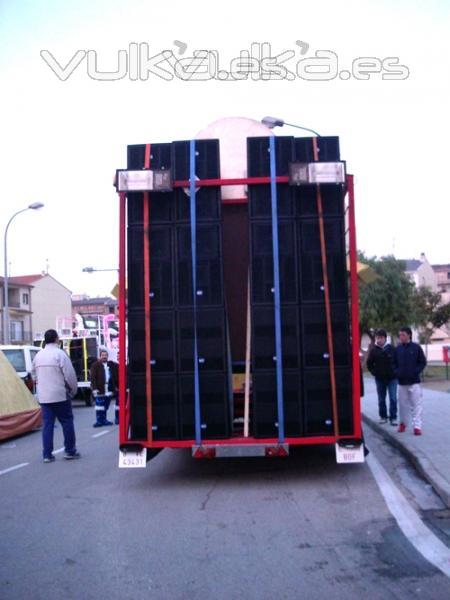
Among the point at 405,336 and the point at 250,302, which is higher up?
the point at 250,302

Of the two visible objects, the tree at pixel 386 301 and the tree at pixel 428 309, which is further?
the tree at pixel 386 301

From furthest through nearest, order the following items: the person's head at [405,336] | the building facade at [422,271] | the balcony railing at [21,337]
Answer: the building facade at [422,271]
the balcony railing at [21,337]
the person's head at [405,336]

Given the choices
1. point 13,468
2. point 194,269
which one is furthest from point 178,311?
point 13,468

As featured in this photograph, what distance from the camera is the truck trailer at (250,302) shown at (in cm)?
830

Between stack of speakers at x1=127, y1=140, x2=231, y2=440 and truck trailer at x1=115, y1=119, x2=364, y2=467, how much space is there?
1cm

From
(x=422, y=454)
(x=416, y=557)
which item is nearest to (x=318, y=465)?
(x=422, y=454)

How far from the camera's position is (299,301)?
8391mm

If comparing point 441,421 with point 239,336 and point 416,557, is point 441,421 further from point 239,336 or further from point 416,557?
point 416,557

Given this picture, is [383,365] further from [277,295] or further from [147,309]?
[147,309]

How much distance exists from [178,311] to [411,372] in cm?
475

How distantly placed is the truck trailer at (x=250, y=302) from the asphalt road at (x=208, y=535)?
0.58 metres

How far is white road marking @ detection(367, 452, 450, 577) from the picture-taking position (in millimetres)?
5547

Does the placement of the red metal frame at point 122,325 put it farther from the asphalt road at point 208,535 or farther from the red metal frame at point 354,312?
the red metal frame at point 354,312

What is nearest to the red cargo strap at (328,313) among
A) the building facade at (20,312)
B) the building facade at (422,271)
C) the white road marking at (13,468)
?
the white road marking at (13,468)
